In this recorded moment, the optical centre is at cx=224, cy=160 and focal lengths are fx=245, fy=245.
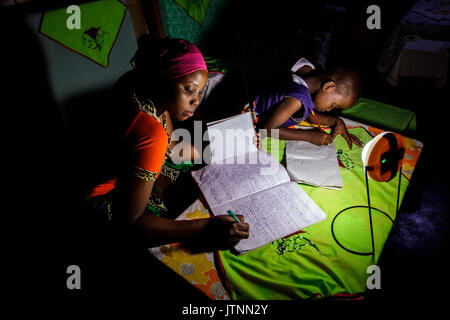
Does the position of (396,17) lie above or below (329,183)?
above

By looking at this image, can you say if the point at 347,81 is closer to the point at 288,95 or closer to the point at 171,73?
the point at 288,95

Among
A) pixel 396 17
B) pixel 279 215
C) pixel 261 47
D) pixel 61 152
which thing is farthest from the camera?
pixel 396 17

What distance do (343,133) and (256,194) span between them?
0.73 metres

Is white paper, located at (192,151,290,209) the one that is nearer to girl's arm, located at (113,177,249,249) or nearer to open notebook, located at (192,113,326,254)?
open notebook, located at (192,113,326,254)

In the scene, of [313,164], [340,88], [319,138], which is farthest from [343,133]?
[313,164]

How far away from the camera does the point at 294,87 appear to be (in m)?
1.50

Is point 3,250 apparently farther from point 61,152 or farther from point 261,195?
point 261,195

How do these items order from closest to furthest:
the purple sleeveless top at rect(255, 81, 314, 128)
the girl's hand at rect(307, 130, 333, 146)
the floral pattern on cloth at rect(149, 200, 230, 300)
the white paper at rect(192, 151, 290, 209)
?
the floral pattern on cloth at rect(149, 200, 230, 300) → the white paper at rect(192, 151, 290, 209) → the girl's hand at rect(307, 130, 333, 146) → the purple sleeveless top at rect(255, 81, 314, 128)

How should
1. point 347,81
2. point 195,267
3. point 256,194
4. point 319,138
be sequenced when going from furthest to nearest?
point 347,81 < point 319,138 < point 256,194 < point 195,267

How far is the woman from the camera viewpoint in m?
0.88

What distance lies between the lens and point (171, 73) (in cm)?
92

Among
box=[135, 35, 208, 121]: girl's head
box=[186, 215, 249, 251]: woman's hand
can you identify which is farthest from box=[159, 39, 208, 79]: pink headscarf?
box=[186, 215, 249, 251]: woman's hand
